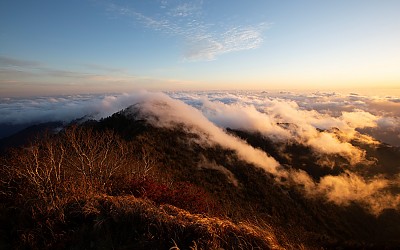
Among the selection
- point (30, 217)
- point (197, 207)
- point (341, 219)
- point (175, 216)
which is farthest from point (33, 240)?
point (341, 219)

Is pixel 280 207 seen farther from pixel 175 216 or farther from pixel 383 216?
pixel 175 216

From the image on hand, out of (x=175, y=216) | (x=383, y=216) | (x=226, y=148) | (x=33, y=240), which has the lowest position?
(x=383, y=216)

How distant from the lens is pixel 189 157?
129125mm

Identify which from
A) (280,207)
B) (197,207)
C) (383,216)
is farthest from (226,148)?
(197,207)

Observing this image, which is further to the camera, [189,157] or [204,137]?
[204,137]

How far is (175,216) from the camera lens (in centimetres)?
791

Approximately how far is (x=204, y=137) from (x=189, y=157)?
44718 millimetres

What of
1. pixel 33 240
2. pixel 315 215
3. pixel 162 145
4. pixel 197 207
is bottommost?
pixel 315 215

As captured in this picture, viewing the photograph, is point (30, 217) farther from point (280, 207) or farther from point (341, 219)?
point (341, 219)

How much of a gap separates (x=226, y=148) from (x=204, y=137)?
15.0 metres

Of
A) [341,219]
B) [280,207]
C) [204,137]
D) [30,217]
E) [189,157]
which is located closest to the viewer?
[30,217]

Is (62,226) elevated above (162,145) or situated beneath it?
elevated above

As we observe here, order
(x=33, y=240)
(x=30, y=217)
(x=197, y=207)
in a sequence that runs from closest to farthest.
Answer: (x=33, y=240), (x=30, y=217), (x=197, y=207)

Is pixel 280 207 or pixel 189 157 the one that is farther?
pixel 189 157
